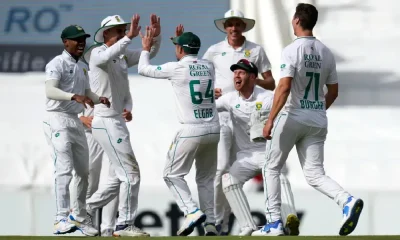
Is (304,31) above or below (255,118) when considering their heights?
above

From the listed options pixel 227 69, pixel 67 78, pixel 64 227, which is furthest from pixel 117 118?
pixel 227 69

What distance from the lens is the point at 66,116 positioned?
1124 centimetres

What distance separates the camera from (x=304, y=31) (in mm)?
10367

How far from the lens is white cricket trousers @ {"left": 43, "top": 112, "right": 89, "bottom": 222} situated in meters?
11.0

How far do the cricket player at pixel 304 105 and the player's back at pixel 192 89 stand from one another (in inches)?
30.4

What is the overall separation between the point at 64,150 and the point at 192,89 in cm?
113

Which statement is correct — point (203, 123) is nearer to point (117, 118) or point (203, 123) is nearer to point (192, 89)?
point (192, 89)

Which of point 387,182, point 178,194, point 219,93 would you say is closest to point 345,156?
point 387,182

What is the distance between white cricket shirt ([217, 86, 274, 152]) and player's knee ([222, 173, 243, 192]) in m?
0.27

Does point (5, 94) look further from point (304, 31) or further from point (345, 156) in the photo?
point (304, 31)

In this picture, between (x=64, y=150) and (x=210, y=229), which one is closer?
(x=64, y=150)

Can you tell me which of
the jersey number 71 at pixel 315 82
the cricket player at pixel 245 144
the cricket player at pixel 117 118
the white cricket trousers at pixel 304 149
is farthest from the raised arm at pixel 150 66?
the jersey number 71 at pixel 315 82

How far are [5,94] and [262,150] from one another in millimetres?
5036

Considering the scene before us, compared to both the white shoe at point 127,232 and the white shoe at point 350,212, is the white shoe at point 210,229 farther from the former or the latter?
the white shoe at point 350,212
